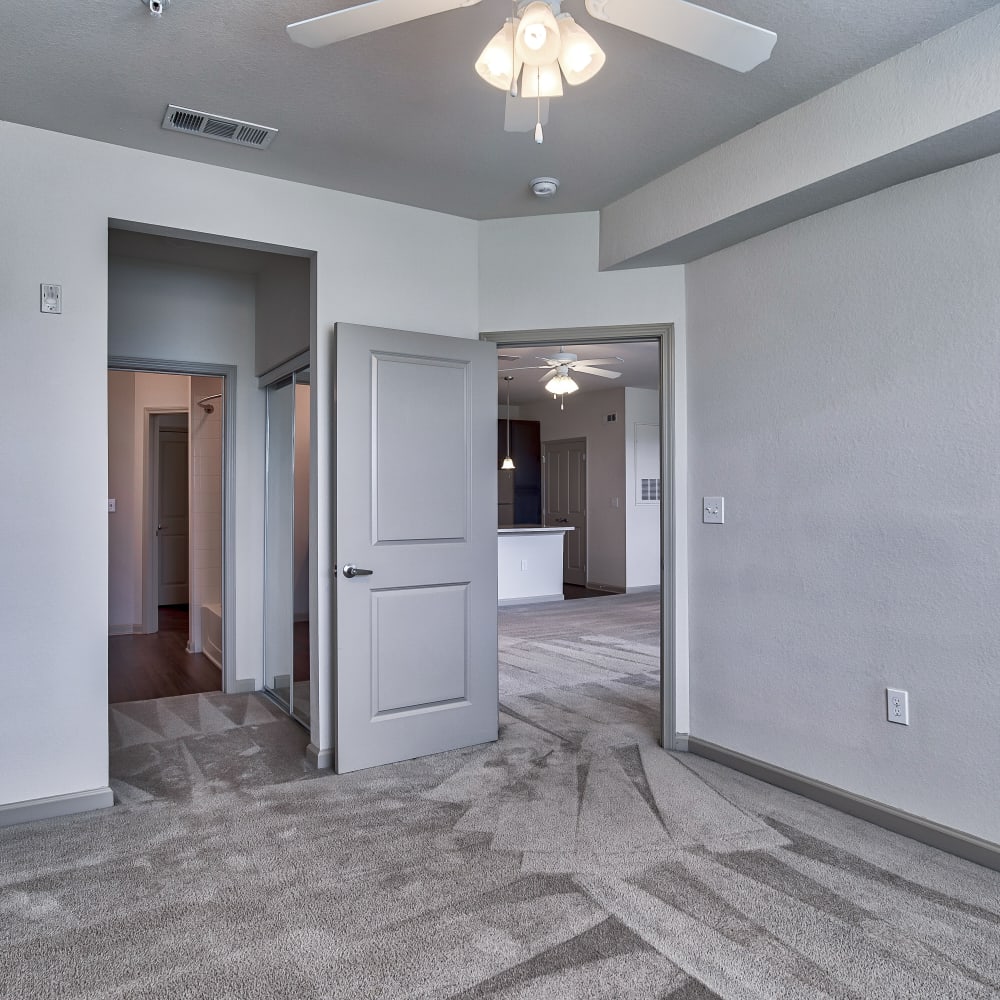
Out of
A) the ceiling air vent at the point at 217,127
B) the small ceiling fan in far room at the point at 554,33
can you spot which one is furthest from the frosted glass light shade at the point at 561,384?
the small ceiling fan in far room at the point at 554,33

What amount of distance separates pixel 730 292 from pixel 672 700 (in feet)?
6.21

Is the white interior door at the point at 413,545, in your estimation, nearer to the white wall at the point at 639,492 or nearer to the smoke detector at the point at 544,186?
the smoke detector at the point at 544,186

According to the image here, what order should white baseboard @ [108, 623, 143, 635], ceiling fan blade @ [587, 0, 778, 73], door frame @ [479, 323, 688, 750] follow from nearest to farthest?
ceiling fan blade @ [587, 0, 778, 73] < door frame @ [479, 323, 688, 750] < white baseboard @ [108, 623, 143, 635]

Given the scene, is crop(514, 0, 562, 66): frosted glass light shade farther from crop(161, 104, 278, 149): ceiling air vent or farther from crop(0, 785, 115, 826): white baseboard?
crop(0, 785, 115, 826): white baseboard

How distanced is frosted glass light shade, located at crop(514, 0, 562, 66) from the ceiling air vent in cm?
148

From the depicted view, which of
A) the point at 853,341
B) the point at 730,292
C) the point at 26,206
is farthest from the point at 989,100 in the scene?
the point at 26,206

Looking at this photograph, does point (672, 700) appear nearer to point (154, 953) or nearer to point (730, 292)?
point (730, 292)

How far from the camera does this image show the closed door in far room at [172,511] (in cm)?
848

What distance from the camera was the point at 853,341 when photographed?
2838 mm

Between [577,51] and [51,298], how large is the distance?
7.14ft

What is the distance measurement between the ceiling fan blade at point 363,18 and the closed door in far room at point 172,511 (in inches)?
290

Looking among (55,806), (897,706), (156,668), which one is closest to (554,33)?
(897,706)

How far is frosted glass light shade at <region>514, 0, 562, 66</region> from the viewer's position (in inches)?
65.5

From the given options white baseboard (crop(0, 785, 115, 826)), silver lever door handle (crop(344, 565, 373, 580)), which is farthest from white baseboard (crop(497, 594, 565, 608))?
white baseboard (crop(0, 785, 115, 826))
